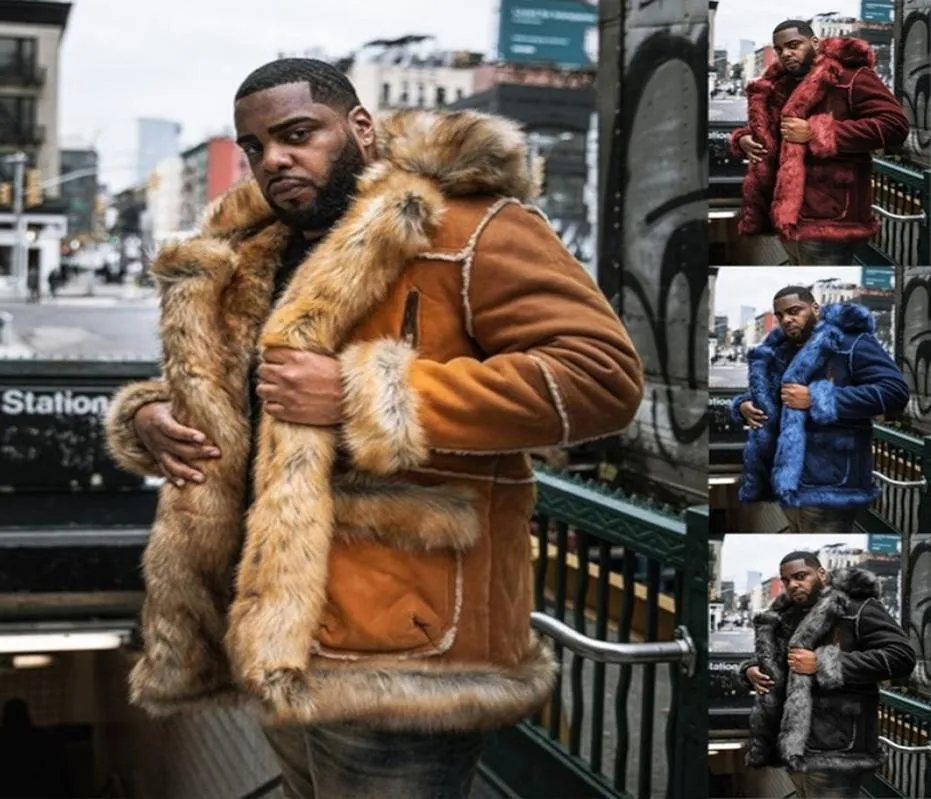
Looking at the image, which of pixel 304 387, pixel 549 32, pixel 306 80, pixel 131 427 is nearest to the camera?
pixel 304 387

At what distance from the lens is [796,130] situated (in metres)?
2.70

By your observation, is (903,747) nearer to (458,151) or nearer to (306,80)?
(458,151)

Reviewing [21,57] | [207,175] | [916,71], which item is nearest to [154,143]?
[207,175]

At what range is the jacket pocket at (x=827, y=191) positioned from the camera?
2705mm

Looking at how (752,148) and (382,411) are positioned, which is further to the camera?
(752,148)

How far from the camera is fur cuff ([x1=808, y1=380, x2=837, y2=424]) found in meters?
2.65

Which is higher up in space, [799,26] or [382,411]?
[799,26]

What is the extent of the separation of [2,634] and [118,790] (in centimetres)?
105

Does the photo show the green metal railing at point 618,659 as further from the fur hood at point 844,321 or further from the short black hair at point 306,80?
the short black hair at point 306,80

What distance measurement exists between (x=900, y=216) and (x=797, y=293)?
0.28 meters

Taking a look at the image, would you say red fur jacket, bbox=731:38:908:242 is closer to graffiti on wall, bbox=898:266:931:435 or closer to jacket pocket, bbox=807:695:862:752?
graffiti on wall, bbox=898:266:931:435

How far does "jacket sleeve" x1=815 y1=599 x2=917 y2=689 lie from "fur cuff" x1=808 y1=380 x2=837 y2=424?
1.24 ft

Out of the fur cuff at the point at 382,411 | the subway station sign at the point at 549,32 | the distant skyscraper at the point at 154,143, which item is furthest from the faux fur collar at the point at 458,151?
the subway station sign at the point at 549,32

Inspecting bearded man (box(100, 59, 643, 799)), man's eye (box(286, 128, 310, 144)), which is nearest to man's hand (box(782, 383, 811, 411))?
bearded man (box(100, 59, 643, 799))
